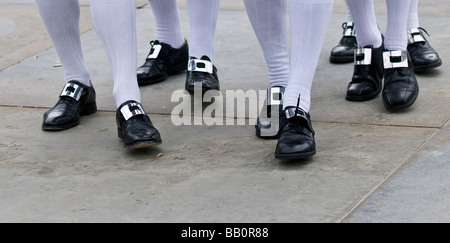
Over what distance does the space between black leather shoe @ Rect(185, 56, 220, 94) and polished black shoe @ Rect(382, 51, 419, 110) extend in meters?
0.76

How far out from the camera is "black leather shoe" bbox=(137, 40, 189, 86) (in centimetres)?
419

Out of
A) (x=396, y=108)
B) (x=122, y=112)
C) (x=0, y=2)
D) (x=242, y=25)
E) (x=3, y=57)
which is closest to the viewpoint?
(x=122, y=112)

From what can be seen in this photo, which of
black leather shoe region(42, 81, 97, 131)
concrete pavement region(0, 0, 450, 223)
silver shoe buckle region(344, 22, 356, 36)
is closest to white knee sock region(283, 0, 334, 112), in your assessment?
concrete pavement region(0, 0, 450, 223)

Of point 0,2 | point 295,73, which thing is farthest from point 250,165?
point 0,2

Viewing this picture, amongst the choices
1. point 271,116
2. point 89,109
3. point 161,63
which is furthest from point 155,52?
point 271,116

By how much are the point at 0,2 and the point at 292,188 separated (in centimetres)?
383

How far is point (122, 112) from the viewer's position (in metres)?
3.33

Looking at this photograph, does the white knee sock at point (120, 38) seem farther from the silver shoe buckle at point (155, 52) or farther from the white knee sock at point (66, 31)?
the silver shoe buckle at point (155, 52)

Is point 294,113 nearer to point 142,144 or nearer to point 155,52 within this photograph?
point 142,144

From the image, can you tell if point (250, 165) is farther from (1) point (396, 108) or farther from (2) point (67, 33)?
(2) point (67, 33)

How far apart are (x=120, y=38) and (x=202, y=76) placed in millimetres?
650

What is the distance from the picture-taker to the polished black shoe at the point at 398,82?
3.60 metres

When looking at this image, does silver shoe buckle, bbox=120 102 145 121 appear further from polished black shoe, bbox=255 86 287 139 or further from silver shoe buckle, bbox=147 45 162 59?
silver shoe buckle, bbox=147 45 162 59

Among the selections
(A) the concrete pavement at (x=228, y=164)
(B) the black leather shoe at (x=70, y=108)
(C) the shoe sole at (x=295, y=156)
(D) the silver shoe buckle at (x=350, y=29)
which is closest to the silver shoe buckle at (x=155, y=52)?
(A) the concrete pavement at (x=228, y=164)
